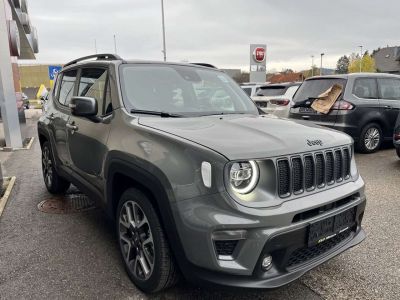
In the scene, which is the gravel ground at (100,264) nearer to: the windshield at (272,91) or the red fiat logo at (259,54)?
the windshield at (272,91)

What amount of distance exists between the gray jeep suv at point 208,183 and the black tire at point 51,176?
1752 millimetres

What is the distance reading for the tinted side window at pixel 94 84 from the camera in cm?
372

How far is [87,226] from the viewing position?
445 centimetres

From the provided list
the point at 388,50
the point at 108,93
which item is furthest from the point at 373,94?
the point at 388,50

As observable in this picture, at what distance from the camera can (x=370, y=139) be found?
333 inches

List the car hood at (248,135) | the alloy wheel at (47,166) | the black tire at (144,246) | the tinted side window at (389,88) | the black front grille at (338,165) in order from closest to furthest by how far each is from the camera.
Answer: the car hood at (248,135) < the black tire at (144,246) < the black front grille at (338,165) < the alloy wheel at (47,166) < the tinted side window at (389,88)

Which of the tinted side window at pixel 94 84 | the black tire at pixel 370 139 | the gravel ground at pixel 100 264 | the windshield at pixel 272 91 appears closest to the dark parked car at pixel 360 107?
the black tire at pixel 370 139

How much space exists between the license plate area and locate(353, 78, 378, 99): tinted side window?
19.5 feet

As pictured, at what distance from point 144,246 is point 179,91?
1.56 m

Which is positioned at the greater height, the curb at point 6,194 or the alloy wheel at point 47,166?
the alloy wheel at point 47,166

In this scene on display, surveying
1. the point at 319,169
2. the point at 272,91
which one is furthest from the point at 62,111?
the point at 272,91

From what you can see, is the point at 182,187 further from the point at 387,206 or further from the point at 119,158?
the point at 387,206

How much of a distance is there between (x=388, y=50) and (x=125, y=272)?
7570cm

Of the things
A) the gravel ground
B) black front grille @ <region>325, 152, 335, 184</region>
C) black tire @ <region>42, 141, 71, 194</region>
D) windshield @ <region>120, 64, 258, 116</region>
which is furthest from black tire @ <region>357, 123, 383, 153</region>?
black tire @ <region>42, 141, 71, 194</region>
